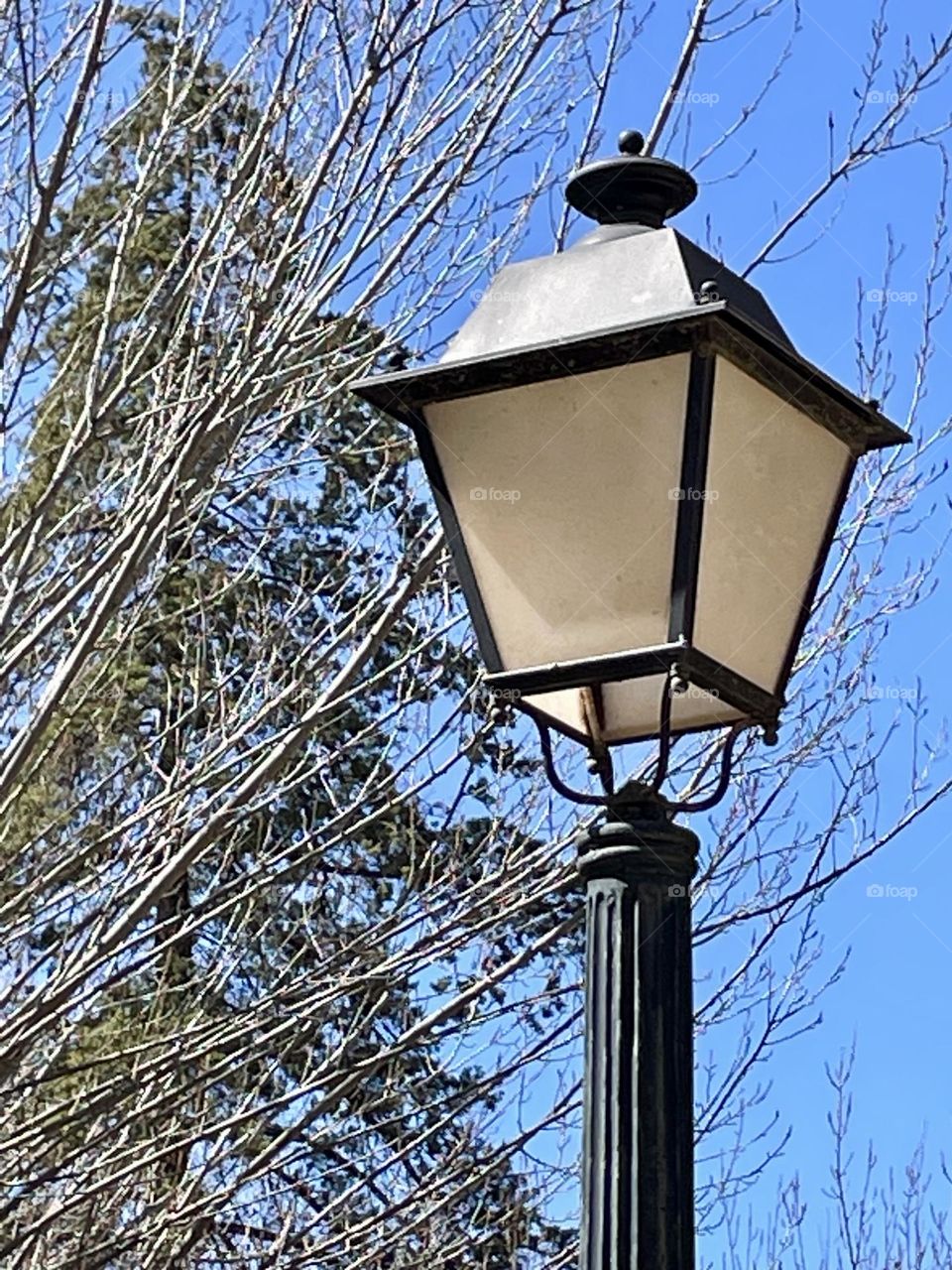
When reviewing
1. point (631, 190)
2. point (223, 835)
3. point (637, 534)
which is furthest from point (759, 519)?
point (223, 835)

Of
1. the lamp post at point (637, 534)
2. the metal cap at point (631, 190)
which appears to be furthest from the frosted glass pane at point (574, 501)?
the metal cap at point (631, 190)

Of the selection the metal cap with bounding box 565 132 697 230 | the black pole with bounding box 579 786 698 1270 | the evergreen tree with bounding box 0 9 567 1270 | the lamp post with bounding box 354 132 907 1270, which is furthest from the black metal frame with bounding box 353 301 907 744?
the evergreen tree with bounding box 0 9 567 1270

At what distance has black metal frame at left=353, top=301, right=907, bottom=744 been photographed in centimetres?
197

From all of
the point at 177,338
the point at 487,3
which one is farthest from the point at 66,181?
the point at 487,3

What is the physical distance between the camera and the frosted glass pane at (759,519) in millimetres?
2020

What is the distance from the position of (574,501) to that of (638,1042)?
0.59m

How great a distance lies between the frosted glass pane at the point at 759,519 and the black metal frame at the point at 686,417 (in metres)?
0.02

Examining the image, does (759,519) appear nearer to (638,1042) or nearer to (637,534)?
(637,534)

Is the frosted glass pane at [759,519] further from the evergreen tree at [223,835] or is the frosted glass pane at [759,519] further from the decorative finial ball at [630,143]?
the evergreen tree at [223,835]

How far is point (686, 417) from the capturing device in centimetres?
198

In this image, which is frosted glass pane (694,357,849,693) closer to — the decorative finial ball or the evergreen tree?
the decorative finial ball

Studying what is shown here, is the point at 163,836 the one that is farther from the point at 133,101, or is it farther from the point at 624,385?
the point at 624,385

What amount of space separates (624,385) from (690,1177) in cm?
83

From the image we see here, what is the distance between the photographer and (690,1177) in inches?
73.5
